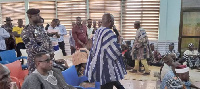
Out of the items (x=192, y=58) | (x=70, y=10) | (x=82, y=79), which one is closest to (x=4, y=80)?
(x=82, y=79)

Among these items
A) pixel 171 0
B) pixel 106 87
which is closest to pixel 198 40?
pixel 171 0

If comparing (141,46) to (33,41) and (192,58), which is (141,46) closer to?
(192,58)

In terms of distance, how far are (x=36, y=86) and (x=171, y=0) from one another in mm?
6638

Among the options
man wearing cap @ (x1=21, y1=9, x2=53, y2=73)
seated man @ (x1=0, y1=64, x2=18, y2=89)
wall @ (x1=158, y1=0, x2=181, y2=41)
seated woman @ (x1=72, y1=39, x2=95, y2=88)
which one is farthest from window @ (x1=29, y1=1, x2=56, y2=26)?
seated man @ (x1=0, y1=64, x2=18, y2=89)

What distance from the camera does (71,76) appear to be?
3.02 metres

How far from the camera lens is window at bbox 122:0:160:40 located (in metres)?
7.93

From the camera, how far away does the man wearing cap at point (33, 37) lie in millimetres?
2932

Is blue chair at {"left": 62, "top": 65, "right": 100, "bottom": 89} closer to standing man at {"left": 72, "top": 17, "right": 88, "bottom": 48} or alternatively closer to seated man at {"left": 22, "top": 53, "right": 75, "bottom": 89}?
seated man at {"left": 22, "top": 53, "right": 75, "bottom": 89}

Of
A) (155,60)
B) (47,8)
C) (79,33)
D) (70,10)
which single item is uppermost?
(47,8)

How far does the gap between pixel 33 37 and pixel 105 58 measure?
1116 mm

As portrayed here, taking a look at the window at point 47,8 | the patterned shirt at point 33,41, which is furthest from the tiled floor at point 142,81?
the window at point 47,8

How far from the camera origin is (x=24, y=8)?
29.8 ft

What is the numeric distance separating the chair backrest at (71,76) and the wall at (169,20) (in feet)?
18.1

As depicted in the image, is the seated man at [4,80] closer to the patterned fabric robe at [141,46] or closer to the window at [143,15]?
the patterned fabric robe at [141,46]
